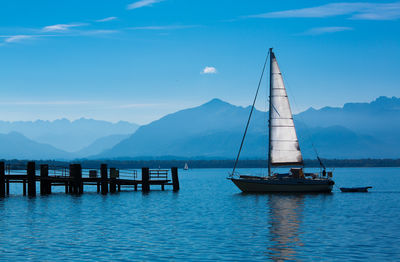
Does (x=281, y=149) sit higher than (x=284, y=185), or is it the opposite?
(x=281, y=149)

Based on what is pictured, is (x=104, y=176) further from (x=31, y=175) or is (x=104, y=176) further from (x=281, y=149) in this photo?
(x=281, y=149)

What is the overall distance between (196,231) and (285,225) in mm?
7114

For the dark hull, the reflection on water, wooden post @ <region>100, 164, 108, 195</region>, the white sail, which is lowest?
the reflection on water

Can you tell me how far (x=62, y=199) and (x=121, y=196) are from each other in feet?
28.3

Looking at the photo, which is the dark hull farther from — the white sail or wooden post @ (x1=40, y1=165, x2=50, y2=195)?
wooden post @ (x1=40, y1=165, x2=50, y2=195)

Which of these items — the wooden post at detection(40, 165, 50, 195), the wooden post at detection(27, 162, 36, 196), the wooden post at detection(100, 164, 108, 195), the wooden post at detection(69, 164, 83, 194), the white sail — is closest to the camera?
the wooden post at detection(27, 162, 36, 196)

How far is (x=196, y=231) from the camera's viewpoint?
127ft

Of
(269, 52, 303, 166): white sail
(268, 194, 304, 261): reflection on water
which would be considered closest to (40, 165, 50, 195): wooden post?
(268, 194, 304, 261): reflection on water

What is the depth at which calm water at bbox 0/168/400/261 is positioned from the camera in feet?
97.3

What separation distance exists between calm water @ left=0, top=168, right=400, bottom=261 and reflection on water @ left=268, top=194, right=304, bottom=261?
0.05m

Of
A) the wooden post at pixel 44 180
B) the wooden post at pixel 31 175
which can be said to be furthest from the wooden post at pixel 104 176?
the wooden post at pixel 31 175

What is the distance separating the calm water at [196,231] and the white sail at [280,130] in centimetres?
812

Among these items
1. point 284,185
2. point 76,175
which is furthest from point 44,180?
point 284,185

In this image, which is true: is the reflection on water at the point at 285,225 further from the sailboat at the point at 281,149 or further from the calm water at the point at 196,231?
the sailboat at the point at 281,149
